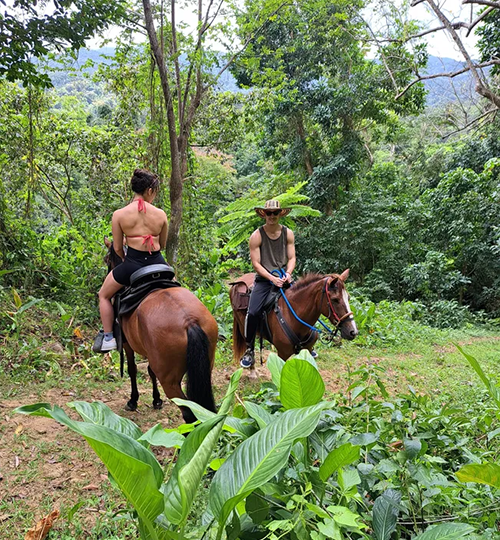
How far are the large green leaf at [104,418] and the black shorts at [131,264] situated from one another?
7.79 ft

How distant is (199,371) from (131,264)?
1.27 metres

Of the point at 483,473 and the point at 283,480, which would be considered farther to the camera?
the point at 283,480

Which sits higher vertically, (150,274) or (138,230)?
(138,230)

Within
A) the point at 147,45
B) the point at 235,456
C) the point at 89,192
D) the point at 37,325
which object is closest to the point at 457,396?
the point at 235,456

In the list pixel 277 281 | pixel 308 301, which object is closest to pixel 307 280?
Result: pixel 308 301

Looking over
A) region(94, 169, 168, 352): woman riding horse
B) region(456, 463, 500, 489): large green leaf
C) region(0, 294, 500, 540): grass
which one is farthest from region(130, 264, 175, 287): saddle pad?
region(456, 463, 500, 489): large green leaf

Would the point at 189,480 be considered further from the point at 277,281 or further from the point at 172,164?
the point at 172,164

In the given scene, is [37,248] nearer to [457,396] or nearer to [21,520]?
[21,520]

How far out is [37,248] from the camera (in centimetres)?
677

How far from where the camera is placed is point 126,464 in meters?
0.81

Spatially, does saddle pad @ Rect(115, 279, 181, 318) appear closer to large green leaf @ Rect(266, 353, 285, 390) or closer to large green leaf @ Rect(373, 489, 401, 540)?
large green leaf @ Rect(266, 353, 285, 390)

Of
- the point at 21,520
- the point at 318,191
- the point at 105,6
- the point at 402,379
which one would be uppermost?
the point at 105,6

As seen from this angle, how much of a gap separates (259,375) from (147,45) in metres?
6.27

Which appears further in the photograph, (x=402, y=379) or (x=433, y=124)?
(x=433, y=124)
